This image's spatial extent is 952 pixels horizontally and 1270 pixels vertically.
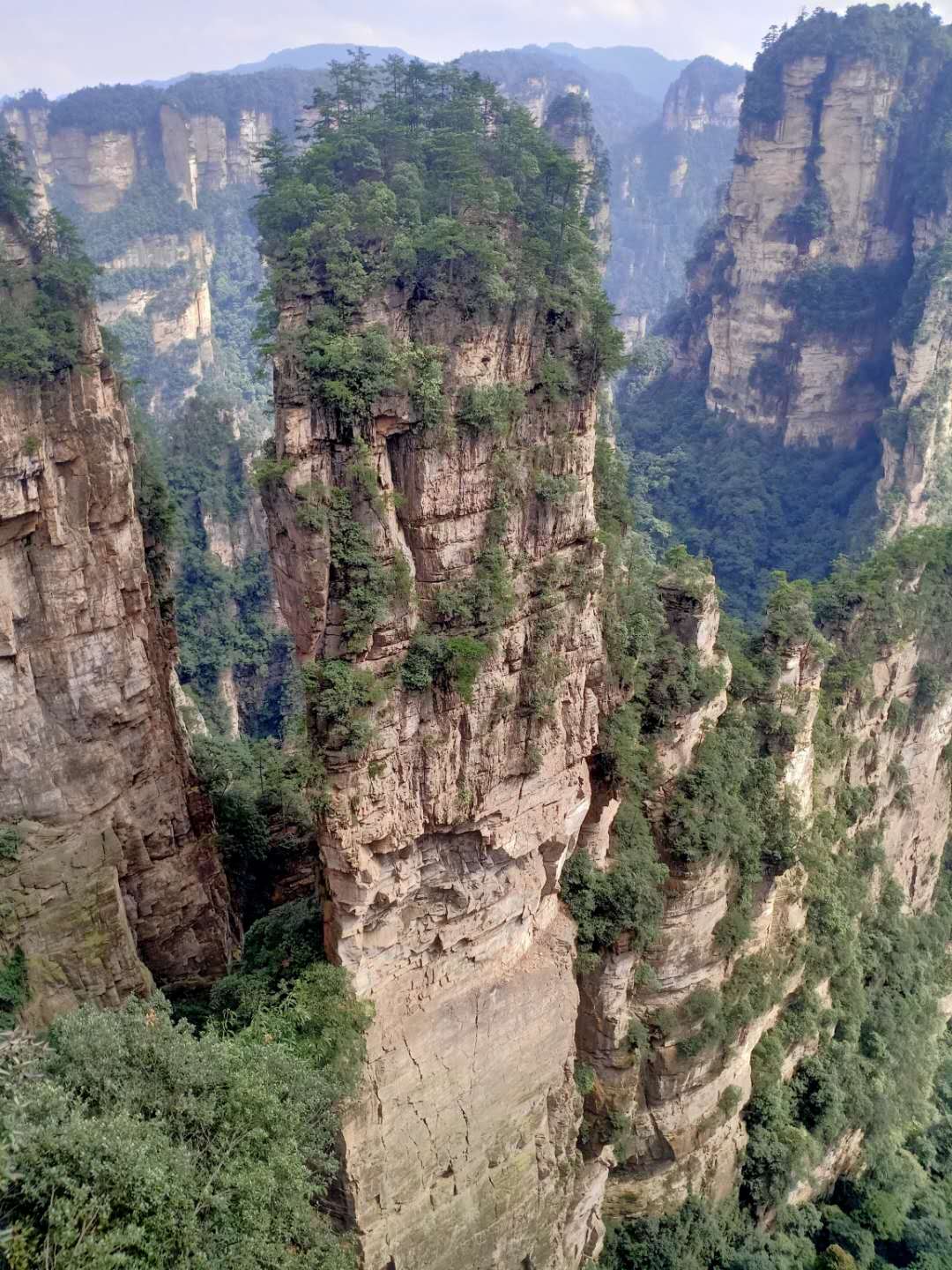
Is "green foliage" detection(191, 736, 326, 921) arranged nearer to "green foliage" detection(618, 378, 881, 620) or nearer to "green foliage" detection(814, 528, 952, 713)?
"green foliage" detection(814, 528, 952, 713)

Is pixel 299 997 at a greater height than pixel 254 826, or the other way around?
pixel 299 997

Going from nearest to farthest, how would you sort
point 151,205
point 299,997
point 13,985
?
point 299,997 < point 13,985 < point 151,205

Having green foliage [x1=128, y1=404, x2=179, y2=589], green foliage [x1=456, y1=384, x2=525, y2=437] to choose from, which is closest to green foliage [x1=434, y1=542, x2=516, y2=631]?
green foliage [x1=456, y1=384, x2=525, y2=437]

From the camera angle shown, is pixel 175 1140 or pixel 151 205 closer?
pixel 175 1140

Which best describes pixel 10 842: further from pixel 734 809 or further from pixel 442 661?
pixel 734 809

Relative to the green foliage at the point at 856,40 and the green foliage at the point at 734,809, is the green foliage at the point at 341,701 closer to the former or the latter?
the green foliage at the point at 734,809

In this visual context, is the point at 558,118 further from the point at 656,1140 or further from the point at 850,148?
the point at 656,1140

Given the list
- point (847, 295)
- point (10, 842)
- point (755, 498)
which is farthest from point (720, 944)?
point (847, 295)
